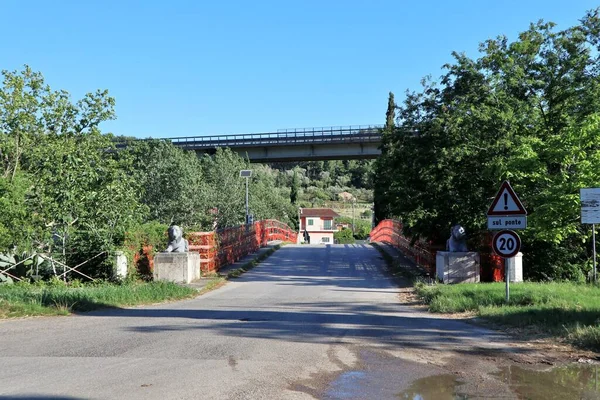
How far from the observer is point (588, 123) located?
15852mm

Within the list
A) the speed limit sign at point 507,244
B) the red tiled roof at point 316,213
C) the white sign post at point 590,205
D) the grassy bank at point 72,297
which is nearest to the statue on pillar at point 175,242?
the grassy bank at point 72,297

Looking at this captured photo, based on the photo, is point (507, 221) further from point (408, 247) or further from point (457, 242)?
point (408, 247)

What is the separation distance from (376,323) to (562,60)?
1614cm

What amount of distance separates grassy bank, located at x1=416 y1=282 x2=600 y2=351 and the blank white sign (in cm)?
168

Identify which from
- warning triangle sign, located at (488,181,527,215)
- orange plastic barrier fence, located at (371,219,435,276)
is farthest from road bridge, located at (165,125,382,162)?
warning triangle sign, located at (488,181,527,215)

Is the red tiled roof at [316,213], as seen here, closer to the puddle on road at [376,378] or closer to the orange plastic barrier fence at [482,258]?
the orange plastic barrier fence at [482,258]

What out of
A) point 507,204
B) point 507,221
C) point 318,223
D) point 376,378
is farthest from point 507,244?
point 318,223

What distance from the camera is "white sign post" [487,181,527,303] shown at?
11594mm

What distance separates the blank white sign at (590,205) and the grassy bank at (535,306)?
5.50 ft

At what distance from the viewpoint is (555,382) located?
6176mm

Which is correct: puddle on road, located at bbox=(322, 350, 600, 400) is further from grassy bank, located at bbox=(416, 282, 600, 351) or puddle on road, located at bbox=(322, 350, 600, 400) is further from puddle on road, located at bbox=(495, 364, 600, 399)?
grassy bank, located at bbox=(416, 282, 600, 351)

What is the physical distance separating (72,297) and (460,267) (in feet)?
34.6

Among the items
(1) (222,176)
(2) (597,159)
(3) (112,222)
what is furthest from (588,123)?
(1) (222,176)

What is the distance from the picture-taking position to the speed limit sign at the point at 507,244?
454 inches
